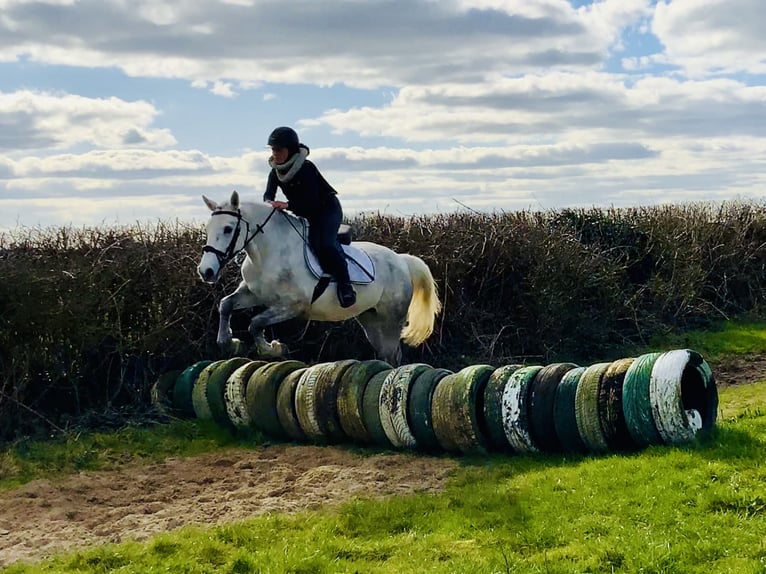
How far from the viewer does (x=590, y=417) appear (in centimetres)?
706

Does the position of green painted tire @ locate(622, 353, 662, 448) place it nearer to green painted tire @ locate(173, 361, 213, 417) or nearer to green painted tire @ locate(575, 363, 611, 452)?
green painted tire @ locate(575, 363, 611, 452)

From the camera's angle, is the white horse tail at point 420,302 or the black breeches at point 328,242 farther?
the white horse tail at point 420,302

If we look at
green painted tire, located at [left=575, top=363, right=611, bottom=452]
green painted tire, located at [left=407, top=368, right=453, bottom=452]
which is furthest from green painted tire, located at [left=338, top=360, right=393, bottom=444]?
green painted tire, located at [left=575, top=363, right=611, bottom=452]

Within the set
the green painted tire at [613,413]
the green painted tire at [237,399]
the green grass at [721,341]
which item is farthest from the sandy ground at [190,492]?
the green grass at [721,341]

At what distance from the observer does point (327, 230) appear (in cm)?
927

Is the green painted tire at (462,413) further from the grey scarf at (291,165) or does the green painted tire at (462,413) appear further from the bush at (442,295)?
the bush at (442,295)

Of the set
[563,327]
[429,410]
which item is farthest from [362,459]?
[563,327]

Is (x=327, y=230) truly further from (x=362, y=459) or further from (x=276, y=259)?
(x=362, y=459)

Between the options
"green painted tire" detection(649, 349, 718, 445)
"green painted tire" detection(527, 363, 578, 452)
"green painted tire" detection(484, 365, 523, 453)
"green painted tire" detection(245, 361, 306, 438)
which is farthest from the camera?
"green painted tire" detection(245, 361, 306, 438)

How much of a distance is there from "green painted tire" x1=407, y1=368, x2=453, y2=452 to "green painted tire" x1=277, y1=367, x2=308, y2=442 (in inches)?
48.0


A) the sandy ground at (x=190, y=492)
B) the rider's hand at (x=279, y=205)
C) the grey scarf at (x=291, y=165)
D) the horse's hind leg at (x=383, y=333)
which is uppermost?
the grey scarf at (x=291, y=165)

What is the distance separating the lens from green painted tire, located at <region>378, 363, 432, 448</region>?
788 centimetres

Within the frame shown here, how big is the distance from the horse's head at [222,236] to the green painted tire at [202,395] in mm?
1366

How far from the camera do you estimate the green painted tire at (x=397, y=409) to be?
7875mm
